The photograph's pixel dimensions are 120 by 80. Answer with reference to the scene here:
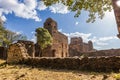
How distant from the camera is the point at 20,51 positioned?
17.7m

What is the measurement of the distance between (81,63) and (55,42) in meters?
35.5

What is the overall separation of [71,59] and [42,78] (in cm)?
404

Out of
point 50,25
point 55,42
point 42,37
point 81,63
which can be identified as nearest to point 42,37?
point 42,37

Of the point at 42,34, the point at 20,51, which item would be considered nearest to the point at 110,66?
the point at 20,51

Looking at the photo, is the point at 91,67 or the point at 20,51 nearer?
the point at 91,67

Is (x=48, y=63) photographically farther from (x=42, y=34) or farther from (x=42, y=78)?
(x=42, y=34)

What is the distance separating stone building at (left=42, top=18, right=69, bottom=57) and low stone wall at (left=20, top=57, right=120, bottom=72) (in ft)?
90.6

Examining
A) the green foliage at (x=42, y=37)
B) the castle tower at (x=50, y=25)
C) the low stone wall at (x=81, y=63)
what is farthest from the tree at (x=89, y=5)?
the castle tower at (x=50, y=25)

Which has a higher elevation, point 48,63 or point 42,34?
point 42,34

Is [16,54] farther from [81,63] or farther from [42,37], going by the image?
[42,37]

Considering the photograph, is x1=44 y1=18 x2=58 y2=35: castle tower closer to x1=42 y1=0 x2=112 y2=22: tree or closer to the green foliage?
the green foliage

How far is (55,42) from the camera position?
49.5 m

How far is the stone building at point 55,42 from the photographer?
44.5 meters

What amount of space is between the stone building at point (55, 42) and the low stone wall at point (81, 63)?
2762 centimetres
